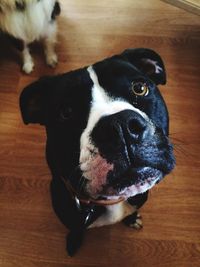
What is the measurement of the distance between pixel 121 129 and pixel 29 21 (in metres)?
1.21

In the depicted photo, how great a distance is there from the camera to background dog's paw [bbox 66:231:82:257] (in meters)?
1.68

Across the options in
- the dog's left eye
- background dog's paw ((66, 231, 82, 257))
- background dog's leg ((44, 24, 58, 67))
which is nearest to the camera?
the dog's left eye

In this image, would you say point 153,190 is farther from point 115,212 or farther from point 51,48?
point 51,48

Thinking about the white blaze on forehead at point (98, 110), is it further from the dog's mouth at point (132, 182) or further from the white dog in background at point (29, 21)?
the white dog in background at point (29, 21)

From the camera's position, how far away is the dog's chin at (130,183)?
106 centimetres

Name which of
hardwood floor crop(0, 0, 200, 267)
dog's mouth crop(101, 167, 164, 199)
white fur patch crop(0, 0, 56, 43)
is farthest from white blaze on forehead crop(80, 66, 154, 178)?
white fur patch crop(0, 0, 56, 43)

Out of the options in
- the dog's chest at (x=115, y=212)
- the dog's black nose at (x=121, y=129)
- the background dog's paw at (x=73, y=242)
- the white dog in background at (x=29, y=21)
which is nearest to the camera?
the dog's black nose at (x=121, y=129)

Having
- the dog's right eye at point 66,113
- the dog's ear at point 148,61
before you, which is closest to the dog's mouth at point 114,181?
the dog's right eye at point 66,113

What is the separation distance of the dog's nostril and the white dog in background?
1118mm

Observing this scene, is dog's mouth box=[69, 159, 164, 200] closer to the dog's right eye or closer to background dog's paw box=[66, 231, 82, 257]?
the dog's right eye

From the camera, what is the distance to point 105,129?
3.38 feet

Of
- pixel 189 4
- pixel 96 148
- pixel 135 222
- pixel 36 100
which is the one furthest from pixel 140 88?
pixel 189 4

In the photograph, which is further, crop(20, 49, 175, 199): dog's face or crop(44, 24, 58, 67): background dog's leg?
crop(44, 24, 58, 67): background dog's leg

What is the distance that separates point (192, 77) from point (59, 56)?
2.57 feet
